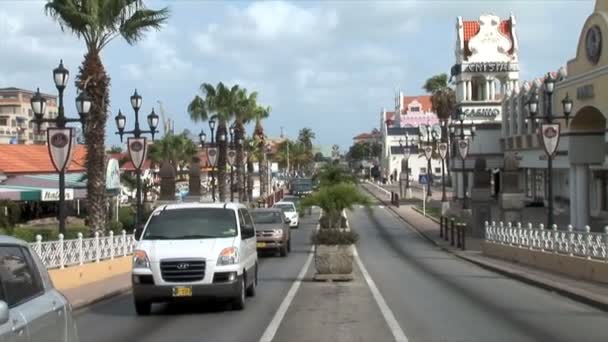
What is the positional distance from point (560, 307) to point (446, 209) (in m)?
44.8

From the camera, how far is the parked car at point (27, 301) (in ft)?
20.1

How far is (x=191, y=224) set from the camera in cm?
1606

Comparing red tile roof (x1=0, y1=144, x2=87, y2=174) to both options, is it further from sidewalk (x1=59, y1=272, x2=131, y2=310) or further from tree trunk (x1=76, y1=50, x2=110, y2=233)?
sidewalk (x1=59, y1=272, x2=131, y2=310)

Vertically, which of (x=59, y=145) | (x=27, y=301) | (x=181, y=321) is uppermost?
(x=59, y=145)

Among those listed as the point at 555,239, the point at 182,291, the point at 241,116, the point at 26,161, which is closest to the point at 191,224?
the point at 182,291

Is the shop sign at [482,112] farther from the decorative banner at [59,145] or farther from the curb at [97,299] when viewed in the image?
the curb at [97,299]

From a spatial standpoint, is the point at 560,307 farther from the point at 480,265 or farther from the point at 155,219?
the point at 480,265

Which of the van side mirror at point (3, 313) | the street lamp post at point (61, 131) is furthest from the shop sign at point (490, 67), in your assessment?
the van side mirror at point (3, 313)

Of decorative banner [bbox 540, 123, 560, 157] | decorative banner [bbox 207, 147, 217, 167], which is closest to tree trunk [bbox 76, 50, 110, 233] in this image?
decorative banner [bbox 540, 123, 560, 157]

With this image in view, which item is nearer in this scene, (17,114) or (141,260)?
(141,260)

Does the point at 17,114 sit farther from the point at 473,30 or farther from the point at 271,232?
the point at 271,232

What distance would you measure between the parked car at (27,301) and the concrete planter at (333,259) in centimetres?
1304

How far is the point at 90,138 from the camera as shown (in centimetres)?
2784

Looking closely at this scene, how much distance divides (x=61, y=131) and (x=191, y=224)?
7.26 meters
